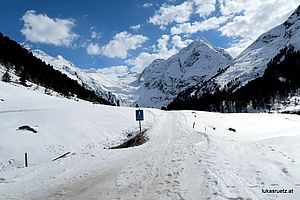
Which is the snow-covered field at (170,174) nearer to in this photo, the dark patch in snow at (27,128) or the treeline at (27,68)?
the dark patch in snow at (27,128)

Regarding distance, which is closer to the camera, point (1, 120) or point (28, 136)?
point (28, 136)

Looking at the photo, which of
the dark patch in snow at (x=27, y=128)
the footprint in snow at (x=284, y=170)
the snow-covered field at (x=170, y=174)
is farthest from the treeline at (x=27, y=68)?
the footprint in snow at (x=284, y=170)

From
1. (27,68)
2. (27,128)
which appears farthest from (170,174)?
(27,68)

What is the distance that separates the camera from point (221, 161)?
49.8 ft

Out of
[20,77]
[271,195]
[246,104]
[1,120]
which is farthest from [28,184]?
[246,104]

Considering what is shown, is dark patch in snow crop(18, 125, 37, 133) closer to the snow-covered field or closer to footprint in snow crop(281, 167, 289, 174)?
the snow-covered field

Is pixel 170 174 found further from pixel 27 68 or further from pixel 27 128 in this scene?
pixel 27 68

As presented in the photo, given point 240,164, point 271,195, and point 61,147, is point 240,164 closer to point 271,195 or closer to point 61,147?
point 271,195

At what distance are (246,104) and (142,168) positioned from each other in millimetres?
142410

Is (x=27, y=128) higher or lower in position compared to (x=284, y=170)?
higher

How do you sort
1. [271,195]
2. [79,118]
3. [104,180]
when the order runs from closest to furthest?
[271,195] < [104,180] < [79,118]

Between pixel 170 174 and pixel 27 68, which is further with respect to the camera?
pixel 27 68

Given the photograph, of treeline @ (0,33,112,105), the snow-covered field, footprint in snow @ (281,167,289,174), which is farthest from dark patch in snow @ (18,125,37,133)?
treeline @ (0,33,112,105)

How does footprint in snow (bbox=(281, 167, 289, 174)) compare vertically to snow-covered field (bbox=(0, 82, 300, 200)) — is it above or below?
above
